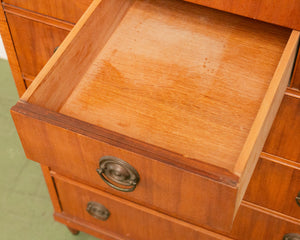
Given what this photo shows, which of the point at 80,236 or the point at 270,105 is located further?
the point at 80,236

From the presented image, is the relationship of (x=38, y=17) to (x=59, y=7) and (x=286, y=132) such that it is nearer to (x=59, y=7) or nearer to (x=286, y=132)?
(x=59, y=7)

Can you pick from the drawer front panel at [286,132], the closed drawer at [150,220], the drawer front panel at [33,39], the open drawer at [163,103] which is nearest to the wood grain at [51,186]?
the closed drawer at [150,220]

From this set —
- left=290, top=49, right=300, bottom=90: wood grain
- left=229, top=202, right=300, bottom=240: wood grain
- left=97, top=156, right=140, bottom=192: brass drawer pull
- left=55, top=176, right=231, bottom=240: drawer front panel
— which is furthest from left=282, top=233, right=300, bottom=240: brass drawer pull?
left=97, top=156, right=140, bottom=192: brass drawer pull

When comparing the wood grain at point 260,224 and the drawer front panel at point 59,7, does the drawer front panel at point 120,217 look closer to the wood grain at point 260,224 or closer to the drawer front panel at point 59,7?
the wood grain at point 260,224

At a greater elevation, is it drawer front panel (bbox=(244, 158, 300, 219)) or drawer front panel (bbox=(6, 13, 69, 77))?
drawer front panel (bbox=(6, 13, 69, 77))

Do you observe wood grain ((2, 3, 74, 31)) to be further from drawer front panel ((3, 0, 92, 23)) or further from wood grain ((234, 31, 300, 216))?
wood grain ((234, 31, 300, 216))

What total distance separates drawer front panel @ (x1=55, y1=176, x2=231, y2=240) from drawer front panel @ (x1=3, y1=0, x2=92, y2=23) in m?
0.40

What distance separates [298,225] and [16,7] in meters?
0.83

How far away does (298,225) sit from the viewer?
1118 mm

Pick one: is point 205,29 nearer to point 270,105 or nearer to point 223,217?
point 270,105

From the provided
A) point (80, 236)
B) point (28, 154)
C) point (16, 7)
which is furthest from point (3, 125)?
point (28, 154)

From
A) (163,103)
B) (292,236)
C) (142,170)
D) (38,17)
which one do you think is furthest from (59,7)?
(292,236)

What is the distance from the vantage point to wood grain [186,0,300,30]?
0.79m

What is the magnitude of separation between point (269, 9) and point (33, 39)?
62 centimetres
